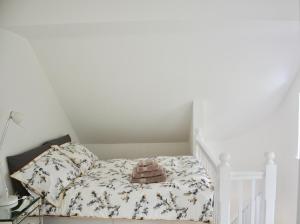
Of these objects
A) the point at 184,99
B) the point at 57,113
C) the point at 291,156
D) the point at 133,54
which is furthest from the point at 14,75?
the point at 291,156

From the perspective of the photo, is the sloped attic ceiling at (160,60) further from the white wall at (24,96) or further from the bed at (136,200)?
the bed at (136,200)

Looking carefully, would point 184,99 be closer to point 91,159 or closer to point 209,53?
point 209,53

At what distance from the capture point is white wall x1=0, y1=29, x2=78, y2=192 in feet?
6.77

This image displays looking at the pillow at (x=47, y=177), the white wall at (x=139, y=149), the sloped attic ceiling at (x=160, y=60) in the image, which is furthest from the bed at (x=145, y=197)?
the white wall at (x=139, y=149)

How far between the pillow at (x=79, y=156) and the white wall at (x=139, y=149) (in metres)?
1.05

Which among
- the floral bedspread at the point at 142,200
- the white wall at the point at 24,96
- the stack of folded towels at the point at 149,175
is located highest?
→ the white wall at the point at 24,96

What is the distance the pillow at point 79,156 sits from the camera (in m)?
2.45

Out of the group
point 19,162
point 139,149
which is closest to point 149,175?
point 19,162

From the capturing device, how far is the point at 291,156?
3252mm

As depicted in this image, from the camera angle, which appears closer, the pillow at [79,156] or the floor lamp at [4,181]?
the floor lamp at [4,181]

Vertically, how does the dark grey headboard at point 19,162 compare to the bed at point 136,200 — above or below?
above

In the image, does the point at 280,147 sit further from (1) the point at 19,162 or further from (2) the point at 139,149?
(1) the point at 19,162

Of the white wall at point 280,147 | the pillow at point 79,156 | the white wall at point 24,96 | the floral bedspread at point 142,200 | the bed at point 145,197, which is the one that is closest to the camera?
the bed at point 145,197

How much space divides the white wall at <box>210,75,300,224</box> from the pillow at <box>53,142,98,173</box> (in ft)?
6.54
